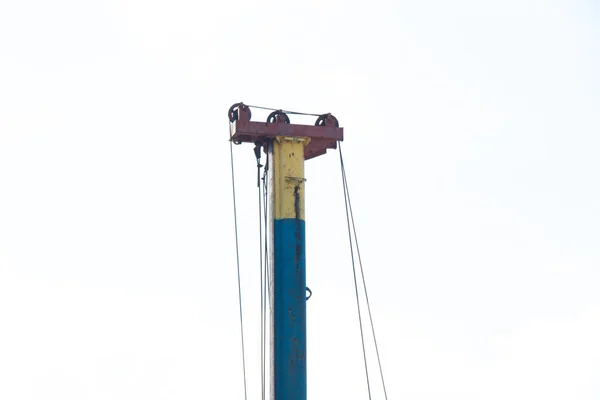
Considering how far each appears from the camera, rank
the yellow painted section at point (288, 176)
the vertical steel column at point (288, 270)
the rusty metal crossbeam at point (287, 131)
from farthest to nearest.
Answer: the rusty metal crossbeam at point (287, 131) → the yellow painted section at point (288, 176) → the vertical steel column at point (288, 270)

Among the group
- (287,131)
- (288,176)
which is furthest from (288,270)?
(287,131)

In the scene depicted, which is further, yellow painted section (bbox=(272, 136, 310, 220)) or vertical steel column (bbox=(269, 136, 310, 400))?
yellow painted section (bbox=(272, 136, 310, 220))

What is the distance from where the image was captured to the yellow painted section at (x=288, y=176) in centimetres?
1048

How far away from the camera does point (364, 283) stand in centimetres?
1159

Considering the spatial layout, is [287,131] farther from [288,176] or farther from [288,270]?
[288,270]

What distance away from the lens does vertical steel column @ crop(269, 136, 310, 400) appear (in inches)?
385

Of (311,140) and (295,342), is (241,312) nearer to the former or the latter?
(295,342)

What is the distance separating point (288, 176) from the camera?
10586 mm

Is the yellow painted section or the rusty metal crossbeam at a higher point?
the rusty metal crossbeam

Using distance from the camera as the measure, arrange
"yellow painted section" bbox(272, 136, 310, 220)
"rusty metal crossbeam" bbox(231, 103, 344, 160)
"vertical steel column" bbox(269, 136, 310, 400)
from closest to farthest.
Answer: "vertical steel column" bbox(269, 136, 310, 400) < "yellow painted section" bbox(272, 136, 310, 220) < "rusty metal crossbeam" bbox(231, 103, 344, 160)

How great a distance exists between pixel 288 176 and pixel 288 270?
118 cm

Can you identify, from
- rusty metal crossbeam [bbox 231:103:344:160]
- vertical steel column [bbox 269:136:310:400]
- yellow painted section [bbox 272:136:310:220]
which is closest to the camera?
vertical steel column [bbox 269:136:310:400]

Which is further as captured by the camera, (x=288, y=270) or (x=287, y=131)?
(x=287, y=131)

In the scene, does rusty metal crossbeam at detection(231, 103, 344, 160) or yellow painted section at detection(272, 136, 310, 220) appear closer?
yellow painted section at detection(272, 136, 310, 220)
